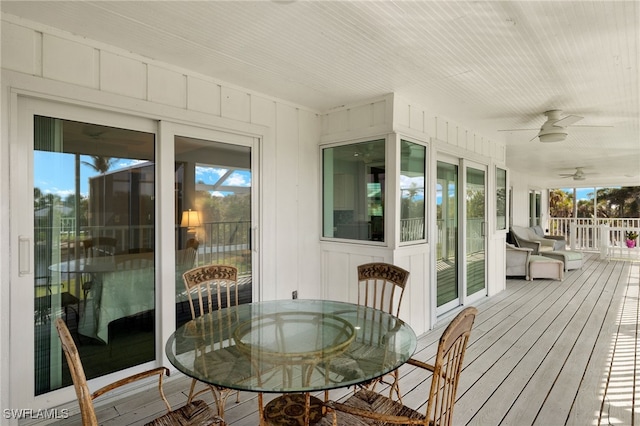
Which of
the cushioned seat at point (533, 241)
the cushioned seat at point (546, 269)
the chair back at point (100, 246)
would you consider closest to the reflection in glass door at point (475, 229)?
the cushioned seat at point (546, 269)

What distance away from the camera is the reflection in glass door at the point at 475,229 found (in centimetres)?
483

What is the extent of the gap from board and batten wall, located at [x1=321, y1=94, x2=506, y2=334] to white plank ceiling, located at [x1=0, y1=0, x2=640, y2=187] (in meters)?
0.17

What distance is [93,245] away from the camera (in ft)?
7.82

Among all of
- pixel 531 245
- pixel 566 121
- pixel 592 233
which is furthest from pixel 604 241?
pixel 566 121

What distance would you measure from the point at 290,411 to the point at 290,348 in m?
0.40

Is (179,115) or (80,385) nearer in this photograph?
(80,385)

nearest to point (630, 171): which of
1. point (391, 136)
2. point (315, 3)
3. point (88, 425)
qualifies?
point (391, 136)

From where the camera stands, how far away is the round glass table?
1418mm

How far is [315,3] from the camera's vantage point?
1828 mm

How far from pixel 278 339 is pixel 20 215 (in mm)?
1793

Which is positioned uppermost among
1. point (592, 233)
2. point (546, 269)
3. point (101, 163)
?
point (101, 163)

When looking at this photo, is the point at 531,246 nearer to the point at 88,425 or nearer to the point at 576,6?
the point at 576,6

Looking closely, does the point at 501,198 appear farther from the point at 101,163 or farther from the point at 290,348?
the point at 101,163

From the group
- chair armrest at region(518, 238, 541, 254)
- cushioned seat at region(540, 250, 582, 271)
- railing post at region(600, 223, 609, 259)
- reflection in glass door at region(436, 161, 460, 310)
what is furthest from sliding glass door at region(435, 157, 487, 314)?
railing post at region(600, 223, 609, 259)
